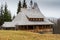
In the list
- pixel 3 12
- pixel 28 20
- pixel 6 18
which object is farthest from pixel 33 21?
pixel 3 12

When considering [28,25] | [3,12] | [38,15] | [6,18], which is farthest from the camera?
[3,12]

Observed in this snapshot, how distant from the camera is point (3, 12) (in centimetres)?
10119

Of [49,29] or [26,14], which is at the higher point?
[26,14]

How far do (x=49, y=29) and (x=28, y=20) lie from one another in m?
6.90

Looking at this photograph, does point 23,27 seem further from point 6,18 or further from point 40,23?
point 6,18

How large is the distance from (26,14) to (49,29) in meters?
8.51

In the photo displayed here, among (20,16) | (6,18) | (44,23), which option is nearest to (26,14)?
(20,16)

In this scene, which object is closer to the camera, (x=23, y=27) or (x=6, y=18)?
(x=23, y=27)

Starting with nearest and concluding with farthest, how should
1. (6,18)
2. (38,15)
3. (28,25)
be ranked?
1. (28,25)
2. (38,15)
3. (6,18)

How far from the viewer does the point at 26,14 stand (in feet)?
215

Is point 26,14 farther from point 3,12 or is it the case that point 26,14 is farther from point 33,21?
point 3,12

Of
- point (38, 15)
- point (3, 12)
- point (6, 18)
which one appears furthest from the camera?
point (3, 12)

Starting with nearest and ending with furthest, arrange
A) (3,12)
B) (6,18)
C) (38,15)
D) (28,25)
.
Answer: (28,25)
(38,15)
(6,18)
(3,12)

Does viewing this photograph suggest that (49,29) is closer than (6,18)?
Yes
